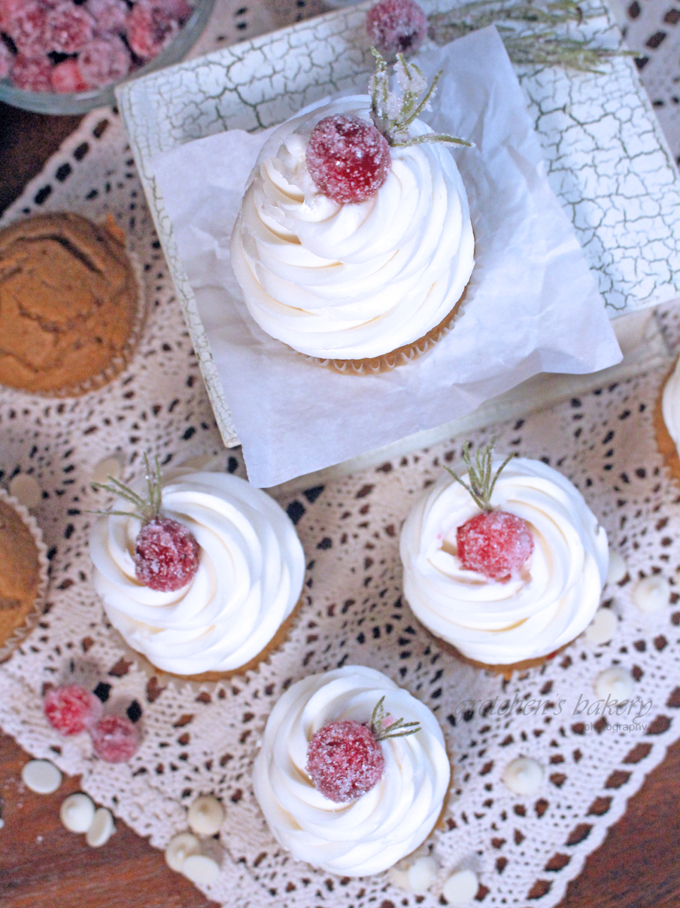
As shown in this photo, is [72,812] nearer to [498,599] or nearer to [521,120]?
[498,599]

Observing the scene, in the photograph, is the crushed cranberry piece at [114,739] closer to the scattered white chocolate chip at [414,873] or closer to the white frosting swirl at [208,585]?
the white frosting swirl at [208,585]

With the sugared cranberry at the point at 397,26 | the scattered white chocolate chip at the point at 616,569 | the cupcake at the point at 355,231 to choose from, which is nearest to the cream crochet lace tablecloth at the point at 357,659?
the scattered white chocolate chip at the point at 616,569

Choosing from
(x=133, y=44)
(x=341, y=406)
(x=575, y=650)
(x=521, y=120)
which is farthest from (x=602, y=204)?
(x=133, y=44)

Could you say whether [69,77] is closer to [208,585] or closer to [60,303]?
[60,303]

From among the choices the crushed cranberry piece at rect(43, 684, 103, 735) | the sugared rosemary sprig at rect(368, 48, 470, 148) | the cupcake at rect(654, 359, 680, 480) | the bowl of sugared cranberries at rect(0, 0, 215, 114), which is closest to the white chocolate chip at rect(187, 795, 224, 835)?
the crushed cranberry piece at rect(43, 684, 103, 735)

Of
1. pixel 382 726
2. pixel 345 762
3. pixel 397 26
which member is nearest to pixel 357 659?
pixel 382 726

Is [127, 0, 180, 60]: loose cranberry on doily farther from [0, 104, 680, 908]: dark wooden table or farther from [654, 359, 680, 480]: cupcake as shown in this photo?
[0, 104, 680, 908]: dark wooden table

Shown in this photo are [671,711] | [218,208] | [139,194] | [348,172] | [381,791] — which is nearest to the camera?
[348,172]
